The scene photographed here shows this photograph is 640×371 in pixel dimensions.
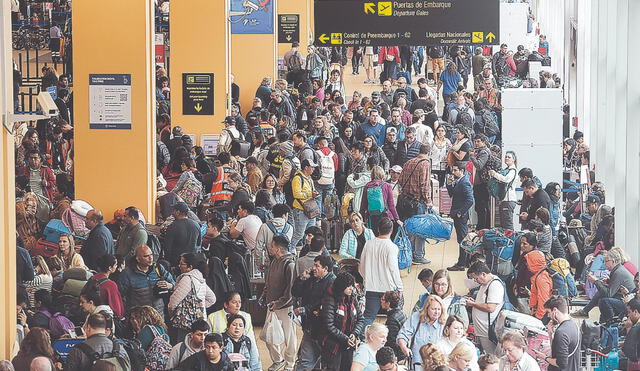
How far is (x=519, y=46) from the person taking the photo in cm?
3169

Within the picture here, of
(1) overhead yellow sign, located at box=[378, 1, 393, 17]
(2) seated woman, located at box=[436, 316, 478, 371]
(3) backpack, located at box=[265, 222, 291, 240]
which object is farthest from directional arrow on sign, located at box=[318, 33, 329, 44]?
(2) seated woman, located at box=[436, 316, 478, 371]

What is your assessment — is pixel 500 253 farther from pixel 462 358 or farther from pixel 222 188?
pixel 462 358

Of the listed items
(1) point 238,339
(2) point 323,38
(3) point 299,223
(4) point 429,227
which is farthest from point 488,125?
(1) point 238,339

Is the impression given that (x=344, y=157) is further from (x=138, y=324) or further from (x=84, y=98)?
(x=138, y=324)

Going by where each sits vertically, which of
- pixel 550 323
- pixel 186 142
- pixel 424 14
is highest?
pixel 424 14

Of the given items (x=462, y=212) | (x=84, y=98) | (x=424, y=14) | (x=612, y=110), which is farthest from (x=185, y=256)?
(x=612, y=110)

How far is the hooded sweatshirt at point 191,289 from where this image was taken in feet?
37.9

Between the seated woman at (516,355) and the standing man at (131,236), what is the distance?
4.47 m

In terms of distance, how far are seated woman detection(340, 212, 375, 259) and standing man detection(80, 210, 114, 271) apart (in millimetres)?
2496

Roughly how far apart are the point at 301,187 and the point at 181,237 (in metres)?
3.08

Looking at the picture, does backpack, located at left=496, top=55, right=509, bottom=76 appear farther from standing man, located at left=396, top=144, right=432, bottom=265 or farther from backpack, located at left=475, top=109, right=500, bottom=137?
Answer: standing man, located at left=396, top=144, right=432, bottom=265

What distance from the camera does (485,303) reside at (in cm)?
1149

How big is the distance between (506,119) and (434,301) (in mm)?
7851

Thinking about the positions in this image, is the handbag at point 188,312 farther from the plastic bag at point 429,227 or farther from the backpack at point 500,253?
the plastic bag at point 429,227
